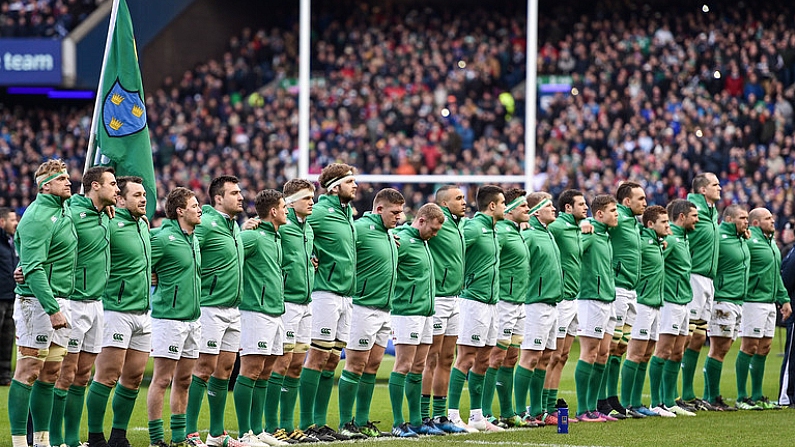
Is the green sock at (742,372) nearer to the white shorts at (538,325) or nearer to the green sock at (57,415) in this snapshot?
the white shorts at (538,325)

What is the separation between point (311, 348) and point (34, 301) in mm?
2497

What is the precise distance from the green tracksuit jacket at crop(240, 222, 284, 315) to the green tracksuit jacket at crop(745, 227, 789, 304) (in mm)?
5963

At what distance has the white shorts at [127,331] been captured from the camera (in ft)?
30.5

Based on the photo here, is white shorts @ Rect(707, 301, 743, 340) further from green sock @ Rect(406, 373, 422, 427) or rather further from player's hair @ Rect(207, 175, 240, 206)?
player's hair @ Rect(207, 175, 240, 206)

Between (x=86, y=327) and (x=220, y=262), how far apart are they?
48.2 inches

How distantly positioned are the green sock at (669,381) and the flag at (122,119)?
17.9 ft

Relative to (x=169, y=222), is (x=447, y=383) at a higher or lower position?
lower

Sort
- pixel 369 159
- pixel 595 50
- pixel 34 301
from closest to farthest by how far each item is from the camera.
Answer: pixel 34 301, pixel 369 159, pixel 595 50

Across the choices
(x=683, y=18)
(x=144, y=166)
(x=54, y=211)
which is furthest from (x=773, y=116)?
(x=54, y=211)

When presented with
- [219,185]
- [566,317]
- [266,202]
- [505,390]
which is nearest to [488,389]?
[505,390]

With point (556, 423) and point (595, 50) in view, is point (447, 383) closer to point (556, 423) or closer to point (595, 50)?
point (556, 423)

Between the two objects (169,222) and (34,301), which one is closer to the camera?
(34,301)

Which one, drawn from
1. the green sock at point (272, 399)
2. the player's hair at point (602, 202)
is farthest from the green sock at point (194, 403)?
the player's hair at point (602, 202)

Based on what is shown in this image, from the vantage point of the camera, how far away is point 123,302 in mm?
9359
